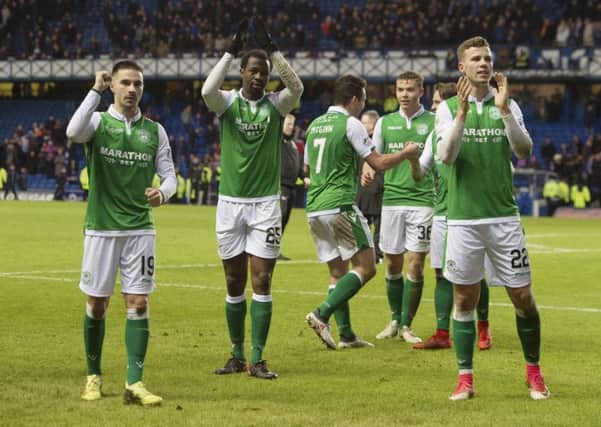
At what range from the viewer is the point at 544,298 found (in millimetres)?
15250

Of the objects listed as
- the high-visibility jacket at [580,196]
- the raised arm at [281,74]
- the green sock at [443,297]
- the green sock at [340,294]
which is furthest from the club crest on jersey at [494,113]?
the high-visibility jacket at [580,196]

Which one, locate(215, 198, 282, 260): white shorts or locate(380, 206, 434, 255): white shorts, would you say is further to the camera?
locate(380, 206, 434, 255): white shorts

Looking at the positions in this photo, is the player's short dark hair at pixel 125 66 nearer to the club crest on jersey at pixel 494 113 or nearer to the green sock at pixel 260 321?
the green sock at pixel 260 321

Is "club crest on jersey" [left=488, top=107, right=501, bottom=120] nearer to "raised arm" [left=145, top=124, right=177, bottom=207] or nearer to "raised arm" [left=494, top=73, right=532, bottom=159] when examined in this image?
"raised arm" [left=494, top=73, right=532, bottom=159]

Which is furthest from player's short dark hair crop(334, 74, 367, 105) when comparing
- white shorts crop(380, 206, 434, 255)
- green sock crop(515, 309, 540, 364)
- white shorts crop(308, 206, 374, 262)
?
green sock crop(515, 309, 540, 364)

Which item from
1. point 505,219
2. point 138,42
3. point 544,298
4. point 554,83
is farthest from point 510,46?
point 505,219

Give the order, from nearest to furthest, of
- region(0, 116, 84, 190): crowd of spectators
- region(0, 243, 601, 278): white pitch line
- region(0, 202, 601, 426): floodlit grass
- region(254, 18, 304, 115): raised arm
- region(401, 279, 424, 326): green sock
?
region(0, 202, 601, 426): floodlit grass → region(254, 18, 304, 115): raised arm → region(401, 279, 424, 326): green sock → region(0, 243, 601, 278): white pitch line → region(0, 116, 84, 190): crowd of spectators

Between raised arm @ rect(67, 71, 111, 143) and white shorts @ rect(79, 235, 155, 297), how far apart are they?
714 mm

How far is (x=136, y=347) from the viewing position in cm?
823

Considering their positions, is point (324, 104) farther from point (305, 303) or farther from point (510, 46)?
point (305, 303)

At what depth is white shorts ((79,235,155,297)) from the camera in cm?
832

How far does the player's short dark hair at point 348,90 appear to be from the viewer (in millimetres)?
10836

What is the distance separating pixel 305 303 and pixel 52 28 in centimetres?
4694

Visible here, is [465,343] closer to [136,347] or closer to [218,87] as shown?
[136,347]
